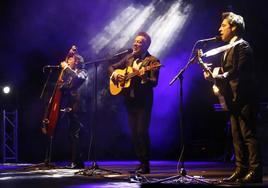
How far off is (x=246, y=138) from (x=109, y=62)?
7.02 metres

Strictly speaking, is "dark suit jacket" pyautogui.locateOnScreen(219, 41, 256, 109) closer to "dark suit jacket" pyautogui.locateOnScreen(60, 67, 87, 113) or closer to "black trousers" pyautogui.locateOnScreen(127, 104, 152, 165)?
"black trousers" pyautogui.locateOnScreen(127, 104, 152, 165)

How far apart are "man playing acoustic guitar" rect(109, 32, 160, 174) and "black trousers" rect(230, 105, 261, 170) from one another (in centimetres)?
167

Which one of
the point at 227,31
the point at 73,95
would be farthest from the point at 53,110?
the point at 227,31

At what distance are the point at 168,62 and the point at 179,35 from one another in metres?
0.74

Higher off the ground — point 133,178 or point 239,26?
point 239,26

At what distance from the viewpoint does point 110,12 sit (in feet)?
41.5

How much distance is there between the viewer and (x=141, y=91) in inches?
283

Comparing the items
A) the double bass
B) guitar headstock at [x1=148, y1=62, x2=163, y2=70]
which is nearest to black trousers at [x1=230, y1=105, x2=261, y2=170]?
guitar headstock at [x1=148, y1=62, x2=163, y2=70]

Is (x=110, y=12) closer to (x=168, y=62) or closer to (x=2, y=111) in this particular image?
(x=168, y=62)

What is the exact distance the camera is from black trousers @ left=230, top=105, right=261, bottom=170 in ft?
18.2

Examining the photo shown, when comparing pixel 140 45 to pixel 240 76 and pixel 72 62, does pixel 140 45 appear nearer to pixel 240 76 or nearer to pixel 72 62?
pixel 72 62

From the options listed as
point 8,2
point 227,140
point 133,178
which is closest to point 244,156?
point 133,178

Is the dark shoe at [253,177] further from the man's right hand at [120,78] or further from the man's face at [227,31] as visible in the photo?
the man's right hand at [120,78]

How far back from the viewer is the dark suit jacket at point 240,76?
5.61 m
